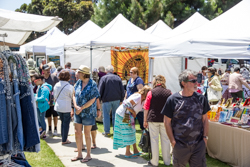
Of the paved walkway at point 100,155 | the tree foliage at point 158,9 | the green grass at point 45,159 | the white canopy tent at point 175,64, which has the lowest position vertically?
the paved walkway at point 100,155

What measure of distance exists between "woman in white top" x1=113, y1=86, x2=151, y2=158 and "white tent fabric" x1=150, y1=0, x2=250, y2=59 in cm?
145

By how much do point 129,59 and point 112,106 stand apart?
398 centimetres

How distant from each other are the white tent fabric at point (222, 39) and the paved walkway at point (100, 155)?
252cm

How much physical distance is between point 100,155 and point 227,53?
3252 millimetres

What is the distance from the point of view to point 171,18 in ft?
77.4

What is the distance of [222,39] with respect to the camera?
525cm

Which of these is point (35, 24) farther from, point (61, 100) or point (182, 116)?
point (61, 100)

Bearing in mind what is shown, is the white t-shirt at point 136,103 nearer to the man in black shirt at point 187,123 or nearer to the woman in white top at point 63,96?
the woman in white top at point 63,96

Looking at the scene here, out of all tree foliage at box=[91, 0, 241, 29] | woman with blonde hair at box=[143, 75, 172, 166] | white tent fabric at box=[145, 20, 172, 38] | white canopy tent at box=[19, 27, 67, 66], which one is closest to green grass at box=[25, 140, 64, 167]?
woman with blonde hair at box=[143, 75, 172, 166]

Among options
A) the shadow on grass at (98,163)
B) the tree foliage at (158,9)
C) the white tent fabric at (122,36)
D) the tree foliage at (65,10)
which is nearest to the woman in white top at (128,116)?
the shadow on grass at (98,163)

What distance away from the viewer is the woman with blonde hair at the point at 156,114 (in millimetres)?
4707

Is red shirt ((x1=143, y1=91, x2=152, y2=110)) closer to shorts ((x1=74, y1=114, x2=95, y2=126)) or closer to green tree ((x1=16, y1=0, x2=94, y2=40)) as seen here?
shorts ((x1=74, y1=114, x2=95, y2=126))

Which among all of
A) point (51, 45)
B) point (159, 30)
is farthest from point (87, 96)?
point (159, 30)

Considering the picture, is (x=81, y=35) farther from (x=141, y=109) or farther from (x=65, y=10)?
(x=65, y=10)
